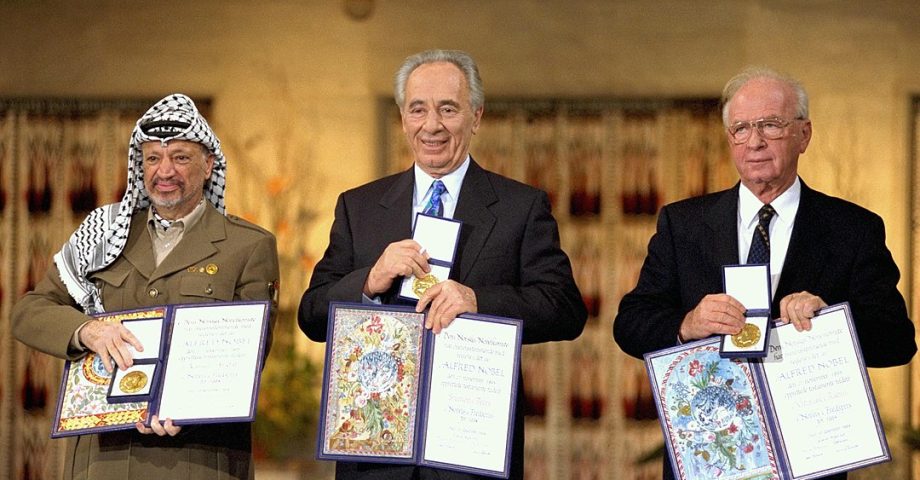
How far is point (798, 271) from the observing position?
3.26 meters

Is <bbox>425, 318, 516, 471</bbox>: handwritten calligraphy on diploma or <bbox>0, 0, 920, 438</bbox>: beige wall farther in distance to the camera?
<bbox>0, 0, 920, 438</bbox>: beige wall

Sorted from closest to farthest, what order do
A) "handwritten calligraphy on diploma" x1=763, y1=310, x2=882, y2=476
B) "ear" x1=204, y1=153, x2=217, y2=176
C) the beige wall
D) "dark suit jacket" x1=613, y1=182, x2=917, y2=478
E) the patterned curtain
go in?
"handwritten calligraphy on diploma" x1=763, y1=310, x2=882, y2=476
"dark suit jacket" x1=613, y1=182, x2=917, y2=478
"ear" x1=204, y1=153, x2=217, y2=176
the beige wall
the patterned curtain

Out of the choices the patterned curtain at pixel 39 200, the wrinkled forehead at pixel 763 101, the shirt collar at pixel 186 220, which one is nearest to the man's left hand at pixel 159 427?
the shirt collar at pixel 186 220

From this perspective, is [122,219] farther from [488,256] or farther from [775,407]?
[775,407]

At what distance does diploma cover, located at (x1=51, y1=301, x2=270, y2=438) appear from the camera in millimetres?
3252

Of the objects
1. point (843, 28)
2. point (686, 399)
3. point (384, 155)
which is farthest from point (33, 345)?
point (843, 28)

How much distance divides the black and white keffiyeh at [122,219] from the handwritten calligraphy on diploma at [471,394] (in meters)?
1.00

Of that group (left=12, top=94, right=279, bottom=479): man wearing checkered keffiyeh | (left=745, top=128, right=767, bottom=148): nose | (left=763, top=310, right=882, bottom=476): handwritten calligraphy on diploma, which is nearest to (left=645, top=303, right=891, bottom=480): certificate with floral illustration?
(left=763, top=310, right=882, bottom=476): handwritten calligraphy on diploma

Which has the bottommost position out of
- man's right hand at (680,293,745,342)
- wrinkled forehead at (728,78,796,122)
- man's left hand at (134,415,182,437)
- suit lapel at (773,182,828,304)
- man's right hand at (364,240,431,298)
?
man's left hand at (134,415,182,437)

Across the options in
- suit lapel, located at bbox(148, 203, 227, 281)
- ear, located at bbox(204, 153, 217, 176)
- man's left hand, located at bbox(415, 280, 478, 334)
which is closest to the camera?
man's left hand, located at bbox(415, 280, 478, 334)

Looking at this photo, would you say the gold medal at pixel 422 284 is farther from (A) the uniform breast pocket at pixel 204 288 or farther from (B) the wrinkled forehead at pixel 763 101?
(B) the wrinkled forehead at pixel 763 101

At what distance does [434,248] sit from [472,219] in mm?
232

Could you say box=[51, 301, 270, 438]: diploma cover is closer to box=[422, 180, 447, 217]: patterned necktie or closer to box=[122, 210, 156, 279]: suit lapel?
box=[122, 210, 156, 279]: suit lapel

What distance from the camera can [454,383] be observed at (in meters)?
3.12
